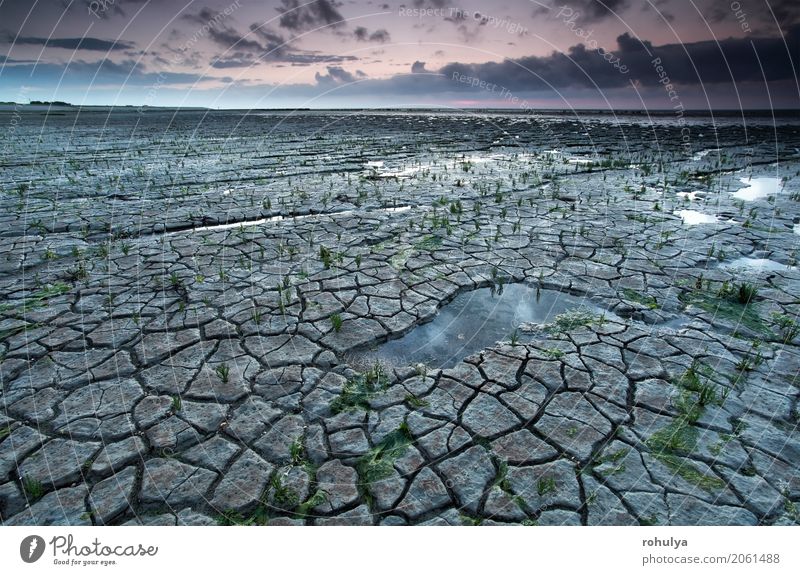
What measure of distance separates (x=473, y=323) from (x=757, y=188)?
32.9ft

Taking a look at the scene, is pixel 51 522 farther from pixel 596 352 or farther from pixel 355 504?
pixel 596 352

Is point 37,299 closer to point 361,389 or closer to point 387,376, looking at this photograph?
point 361,389

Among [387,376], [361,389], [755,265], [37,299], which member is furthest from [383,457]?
[755,265]

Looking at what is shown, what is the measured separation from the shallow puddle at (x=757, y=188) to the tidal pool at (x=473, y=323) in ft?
23.5

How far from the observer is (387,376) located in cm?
312

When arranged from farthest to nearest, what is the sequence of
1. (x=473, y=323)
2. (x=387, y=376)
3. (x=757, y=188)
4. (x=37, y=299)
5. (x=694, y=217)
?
(x=757, y=188) < (x=694, y=217) < (x=37, y=299) < (x=473, y=323) < (x=387, y=376)

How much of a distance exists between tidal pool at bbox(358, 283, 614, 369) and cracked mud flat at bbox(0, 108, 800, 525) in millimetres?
96

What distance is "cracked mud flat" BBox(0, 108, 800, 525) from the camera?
7.28 feet

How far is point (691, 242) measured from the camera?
19.1 feet

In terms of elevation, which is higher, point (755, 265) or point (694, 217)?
point (694, 217)

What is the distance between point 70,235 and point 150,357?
4466 mm
